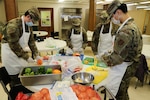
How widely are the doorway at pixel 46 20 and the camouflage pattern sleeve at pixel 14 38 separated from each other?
18.8 ft

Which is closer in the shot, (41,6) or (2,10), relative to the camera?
(2,10)

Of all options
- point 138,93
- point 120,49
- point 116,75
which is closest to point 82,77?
point 116,75

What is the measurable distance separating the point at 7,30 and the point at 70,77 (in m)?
1.00

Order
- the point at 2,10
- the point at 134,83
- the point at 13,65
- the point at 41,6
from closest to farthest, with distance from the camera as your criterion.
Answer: the point at 13,65 → the point at 134,83 → the point at 2,10 → the point at 41,6

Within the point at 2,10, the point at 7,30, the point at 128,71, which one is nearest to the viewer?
the point at 128,71

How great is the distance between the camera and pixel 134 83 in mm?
2961

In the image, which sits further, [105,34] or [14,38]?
[105,34]

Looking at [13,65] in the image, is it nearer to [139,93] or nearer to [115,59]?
[115,59]

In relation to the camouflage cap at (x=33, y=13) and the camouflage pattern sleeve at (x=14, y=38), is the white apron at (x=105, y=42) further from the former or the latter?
the camouflage pattern sleeve at (x=14, y=38)

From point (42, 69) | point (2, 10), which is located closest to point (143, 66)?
point (42, 69)

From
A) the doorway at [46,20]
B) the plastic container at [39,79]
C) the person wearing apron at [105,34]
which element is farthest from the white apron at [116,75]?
the doorway at [46,20]

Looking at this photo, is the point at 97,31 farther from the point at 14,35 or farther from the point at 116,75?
the point at 14,35

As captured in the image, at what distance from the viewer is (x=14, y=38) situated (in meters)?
1.68

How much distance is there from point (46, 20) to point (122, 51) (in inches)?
259
